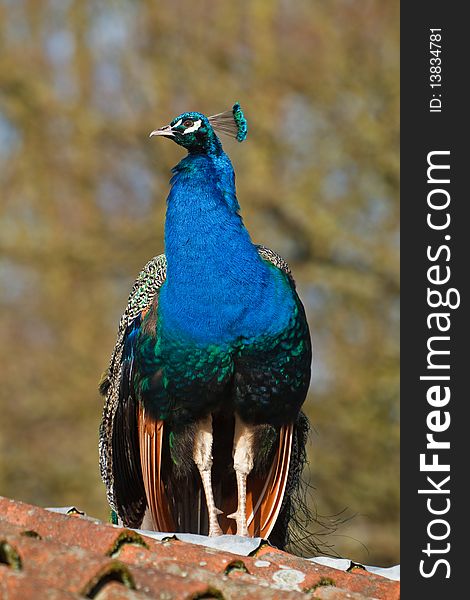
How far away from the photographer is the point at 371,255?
33.0 ft

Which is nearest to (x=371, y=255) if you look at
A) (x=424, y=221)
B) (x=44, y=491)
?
(x=44, y=491)

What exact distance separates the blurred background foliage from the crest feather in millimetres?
5497

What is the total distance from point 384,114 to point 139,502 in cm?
614

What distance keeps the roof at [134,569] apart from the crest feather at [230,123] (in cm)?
195

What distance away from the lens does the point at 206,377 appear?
3840 millimetres

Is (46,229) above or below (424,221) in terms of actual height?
above

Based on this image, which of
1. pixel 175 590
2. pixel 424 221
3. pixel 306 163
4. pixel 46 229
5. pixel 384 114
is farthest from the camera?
pixel 46 229

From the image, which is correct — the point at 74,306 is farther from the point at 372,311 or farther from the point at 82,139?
the point at 372,311

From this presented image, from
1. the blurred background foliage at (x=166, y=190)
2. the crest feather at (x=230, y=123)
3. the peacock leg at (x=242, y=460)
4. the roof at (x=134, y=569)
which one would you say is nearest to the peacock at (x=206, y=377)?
the peacock leg at (x=242, y=460)

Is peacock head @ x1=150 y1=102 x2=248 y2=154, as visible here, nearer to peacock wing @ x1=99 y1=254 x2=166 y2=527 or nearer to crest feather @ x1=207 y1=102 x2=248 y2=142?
crest feather @ x1=207 y1=102 x2=248 y2=142

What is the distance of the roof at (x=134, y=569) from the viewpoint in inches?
77.2

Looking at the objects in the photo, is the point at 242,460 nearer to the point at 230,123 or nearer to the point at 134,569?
the point at 230,123

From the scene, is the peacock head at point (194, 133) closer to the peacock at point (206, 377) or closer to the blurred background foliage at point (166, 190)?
the peacock at point (206, 377)

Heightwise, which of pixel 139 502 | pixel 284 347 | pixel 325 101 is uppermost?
pixel 325 101
